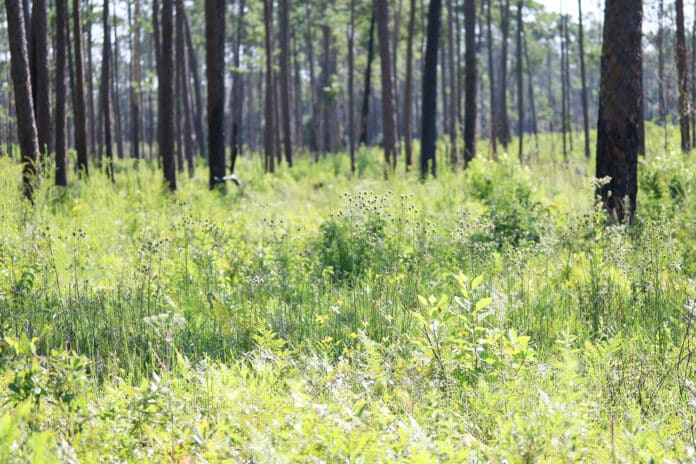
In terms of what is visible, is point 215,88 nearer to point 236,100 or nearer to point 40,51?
point 40,51

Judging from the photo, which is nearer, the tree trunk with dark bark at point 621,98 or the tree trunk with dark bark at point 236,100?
the tree trunk with dark bark at point 621,98

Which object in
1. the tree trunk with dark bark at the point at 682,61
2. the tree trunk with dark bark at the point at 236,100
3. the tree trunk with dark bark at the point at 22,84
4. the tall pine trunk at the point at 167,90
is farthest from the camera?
the tree trunk with dark bark at the point at 236,100

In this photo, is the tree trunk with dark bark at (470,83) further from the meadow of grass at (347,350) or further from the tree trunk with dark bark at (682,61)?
the meadow of grass at (347,350)

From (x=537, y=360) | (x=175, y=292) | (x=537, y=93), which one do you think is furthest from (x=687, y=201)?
(x=537, y=93)

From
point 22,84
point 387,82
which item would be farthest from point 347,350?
point 387,82

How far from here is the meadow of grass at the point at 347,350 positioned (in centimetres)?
279

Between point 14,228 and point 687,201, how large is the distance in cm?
801

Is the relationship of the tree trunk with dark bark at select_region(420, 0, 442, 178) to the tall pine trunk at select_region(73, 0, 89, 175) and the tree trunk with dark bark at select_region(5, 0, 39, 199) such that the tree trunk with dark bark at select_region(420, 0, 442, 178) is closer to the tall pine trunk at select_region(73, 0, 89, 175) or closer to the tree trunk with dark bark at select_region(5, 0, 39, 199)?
the tall pine trunk at select_region(73, 0, 89, 175)

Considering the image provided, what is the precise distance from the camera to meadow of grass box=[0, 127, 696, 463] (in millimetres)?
2785

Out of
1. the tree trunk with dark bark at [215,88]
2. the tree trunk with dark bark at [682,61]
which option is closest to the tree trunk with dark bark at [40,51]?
the tree trunk with dark bark at [215,88]

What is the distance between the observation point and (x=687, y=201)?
862 centimetres

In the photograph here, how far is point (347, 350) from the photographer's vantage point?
4328mm

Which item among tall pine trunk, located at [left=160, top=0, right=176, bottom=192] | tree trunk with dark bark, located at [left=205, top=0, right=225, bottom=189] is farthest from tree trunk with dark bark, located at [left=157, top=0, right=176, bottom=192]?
tree trunk with dark bark, located at [left=205, top=0, right=225, bottom=189]

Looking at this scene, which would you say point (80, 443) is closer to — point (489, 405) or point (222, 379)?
point (222, 379)
